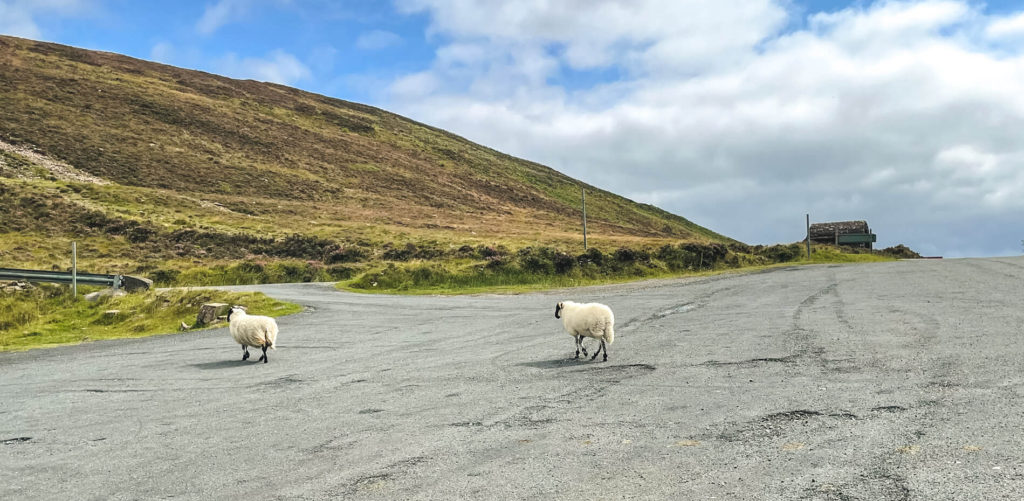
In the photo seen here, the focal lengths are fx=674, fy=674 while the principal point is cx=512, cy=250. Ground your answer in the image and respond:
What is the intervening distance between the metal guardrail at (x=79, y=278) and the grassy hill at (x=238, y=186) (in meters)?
13.7

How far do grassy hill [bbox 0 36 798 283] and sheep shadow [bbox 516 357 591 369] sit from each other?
2757 cm

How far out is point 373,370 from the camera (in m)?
13.1

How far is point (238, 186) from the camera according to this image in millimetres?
81188

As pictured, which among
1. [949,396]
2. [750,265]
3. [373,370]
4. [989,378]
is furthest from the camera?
[750,265]

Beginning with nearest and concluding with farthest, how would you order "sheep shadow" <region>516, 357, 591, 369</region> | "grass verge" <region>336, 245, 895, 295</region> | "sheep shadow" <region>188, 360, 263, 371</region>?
"sheep shadow" <region>516, 357, 591, 369</region> → "sheep shadow" <region>188, 360, 263, 371</region> → "grass verge" <region>336, 245, 895, 295</region>

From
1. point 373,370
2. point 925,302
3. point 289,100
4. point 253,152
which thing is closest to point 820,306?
point 925,302

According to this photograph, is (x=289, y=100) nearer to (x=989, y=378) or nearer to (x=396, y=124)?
(x=396, y=124)

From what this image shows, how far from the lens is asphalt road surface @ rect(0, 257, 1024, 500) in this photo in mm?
6160

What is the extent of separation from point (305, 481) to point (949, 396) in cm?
769

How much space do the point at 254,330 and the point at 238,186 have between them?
2866 inches

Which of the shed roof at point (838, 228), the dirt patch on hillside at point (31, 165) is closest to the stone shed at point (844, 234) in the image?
the shed roof at point (838, 228)

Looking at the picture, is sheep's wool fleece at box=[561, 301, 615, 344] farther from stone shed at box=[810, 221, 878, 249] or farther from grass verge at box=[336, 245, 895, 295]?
stone shed at box=[810, 221, 878, 249]

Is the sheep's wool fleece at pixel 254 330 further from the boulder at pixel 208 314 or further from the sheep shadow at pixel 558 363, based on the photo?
the boulder at pixel 208 314

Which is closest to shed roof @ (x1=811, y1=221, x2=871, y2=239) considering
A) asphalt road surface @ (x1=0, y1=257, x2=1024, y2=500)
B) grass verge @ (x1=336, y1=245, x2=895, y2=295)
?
grass verge @ (x1=336, y1=245, x2=895, y2=295)
